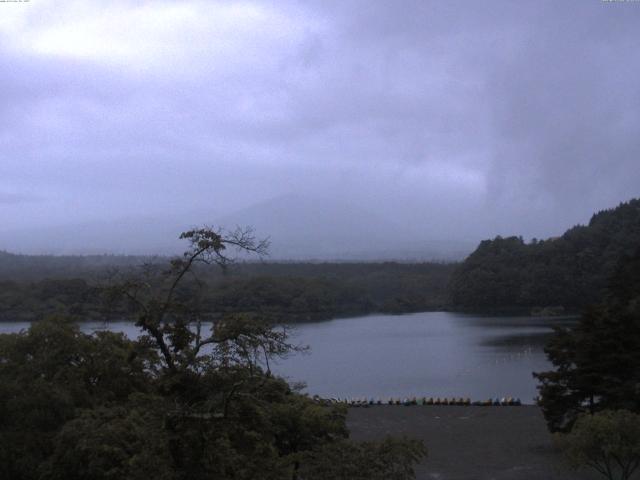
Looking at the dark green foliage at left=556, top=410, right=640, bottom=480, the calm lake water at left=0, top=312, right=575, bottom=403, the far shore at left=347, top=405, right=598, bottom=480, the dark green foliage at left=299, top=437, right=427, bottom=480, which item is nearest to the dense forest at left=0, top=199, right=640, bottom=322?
the calm lake water at left=0, top=312, right=575, bottom=403

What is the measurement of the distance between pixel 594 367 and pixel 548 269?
4580cm

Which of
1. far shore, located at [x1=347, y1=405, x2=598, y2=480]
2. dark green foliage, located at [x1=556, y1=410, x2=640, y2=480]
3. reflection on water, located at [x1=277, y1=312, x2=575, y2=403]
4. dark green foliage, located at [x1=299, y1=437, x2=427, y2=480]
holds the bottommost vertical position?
reflection on water, located at [x1=277, y1=312, x2=575, y2=403]

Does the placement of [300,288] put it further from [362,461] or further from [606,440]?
[362,461]

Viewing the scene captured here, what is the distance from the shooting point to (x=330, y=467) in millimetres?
5426

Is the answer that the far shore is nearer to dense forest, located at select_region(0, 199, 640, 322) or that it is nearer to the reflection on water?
the reflection on water

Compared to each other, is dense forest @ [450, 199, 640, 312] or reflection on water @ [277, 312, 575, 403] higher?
dense forest @ [450, 199, 640, 312]

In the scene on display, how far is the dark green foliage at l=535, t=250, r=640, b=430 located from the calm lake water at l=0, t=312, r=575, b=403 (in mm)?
5291

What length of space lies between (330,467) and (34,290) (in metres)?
41.6

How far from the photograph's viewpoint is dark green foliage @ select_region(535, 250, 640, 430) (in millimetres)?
13289

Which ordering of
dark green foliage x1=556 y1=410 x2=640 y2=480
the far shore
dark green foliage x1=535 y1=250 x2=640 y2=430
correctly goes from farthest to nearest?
1. dark green foliage x1=535 y1=250 x2=640 y2=430
2. the far shore
3. dark green foliage x1=556 y1=410 x2=640 y2=480

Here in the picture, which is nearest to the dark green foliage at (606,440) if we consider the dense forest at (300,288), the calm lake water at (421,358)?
the calm lake water at (421,358)

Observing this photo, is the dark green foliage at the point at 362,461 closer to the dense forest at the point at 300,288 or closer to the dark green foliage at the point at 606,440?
the dark green foliage at the point at 606,440

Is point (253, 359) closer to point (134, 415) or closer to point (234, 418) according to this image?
point (234, 418)

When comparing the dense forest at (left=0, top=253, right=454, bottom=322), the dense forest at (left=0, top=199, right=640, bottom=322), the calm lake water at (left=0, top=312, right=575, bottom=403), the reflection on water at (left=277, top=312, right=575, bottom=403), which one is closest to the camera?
the calm lake water at (left=0, top=312, right=575, bottom=403)
